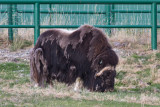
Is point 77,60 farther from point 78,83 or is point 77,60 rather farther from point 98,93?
point 98,93

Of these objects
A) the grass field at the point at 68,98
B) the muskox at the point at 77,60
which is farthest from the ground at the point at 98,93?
the muskox at the point at 77,60

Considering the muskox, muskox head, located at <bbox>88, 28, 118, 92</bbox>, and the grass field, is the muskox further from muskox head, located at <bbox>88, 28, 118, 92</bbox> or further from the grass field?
the grass field

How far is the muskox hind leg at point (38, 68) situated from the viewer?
7.74 metres

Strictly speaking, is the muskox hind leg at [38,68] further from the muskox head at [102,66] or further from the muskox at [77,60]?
the muskox head at [102,66]

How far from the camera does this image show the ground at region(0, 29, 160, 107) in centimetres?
598

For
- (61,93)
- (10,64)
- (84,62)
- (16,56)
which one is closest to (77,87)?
(84,62)

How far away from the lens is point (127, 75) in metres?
9.05

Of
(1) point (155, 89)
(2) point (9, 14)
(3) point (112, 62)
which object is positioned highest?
(2) point (9, 14)

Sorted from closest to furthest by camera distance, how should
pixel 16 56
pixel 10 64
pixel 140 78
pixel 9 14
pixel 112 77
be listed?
1. pixel 112 77
2. pixel 140 78
3. pixel 10 64
4. pixel 16 56
5. pixel 9 14

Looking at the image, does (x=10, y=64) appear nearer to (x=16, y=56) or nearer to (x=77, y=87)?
(x=16, y=56)

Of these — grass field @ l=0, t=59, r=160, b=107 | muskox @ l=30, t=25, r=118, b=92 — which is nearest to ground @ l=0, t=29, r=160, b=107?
grass field @ l=0, t=59, r=160, b=107

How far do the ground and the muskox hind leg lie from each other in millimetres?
225

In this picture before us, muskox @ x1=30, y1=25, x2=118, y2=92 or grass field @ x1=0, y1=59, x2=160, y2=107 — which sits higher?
muskox @ x1=30, y1=25, x2=118, y2=92

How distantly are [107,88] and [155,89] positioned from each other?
111cm
